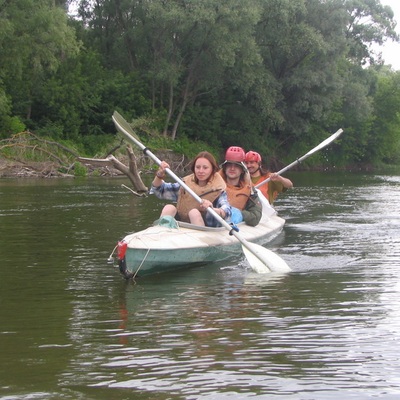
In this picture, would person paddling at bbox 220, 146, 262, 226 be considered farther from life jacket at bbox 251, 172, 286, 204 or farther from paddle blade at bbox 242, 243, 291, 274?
life jacket at bbox 251, 172, 286, 204

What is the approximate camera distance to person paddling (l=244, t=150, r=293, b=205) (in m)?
12.0

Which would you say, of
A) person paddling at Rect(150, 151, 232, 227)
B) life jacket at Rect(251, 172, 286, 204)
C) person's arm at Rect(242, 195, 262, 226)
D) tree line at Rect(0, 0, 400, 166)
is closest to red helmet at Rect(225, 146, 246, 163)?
person's arm at Rect(242, 195, 262, 226)

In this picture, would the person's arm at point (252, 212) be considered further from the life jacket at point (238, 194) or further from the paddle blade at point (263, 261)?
the paddle blade at point (263, 261)

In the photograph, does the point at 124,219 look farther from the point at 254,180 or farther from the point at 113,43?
the point at 113,43

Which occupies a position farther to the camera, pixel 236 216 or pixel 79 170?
pixel 79 170

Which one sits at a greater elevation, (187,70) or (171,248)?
(187,70)

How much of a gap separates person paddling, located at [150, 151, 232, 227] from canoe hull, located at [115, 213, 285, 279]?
0.21 metres

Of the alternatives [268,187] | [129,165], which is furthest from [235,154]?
[129,165]

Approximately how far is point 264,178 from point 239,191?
9.29 feet

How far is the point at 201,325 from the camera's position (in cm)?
545

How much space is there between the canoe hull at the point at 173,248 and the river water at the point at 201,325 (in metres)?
0.14

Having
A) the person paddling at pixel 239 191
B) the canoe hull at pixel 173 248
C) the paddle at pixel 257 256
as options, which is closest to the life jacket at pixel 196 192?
the paddle at pixel 257 256

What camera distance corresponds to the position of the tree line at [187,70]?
3031 cm

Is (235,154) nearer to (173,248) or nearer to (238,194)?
(238,194)
